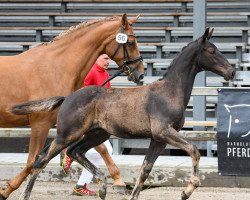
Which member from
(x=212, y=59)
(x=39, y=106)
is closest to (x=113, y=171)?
(x=39, y=106)

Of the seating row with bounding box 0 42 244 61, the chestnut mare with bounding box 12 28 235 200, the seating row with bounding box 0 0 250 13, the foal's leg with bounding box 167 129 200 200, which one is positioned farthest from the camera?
the seating row with bounding box 0 0 250 13

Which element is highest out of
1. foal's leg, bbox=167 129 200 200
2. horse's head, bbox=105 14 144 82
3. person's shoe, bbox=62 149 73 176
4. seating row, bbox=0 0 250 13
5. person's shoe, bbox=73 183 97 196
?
horse's head, bbox=105 14 144 82

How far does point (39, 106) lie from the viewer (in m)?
10.2

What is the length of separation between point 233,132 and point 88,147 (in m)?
2.23

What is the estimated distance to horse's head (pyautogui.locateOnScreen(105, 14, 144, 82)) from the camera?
35.6 feet

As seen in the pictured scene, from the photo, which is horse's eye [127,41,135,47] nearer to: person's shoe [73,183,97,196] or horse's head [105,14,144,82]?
horse's head [105,14,144,82]

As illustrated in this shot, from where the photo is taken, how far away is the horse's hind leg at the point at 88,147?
10297 mm

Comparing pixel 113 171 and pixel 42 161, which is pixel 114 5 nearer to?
pixel 113 171

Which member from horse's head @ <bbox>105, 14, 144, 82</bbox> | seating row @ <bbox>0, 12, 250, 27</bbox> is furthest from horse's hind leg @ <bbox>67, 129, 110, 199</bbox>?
seating row @ <bbox>0, 12, 250, 27</bbox>

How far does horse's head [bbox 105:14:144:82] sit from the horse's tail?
1.06 m

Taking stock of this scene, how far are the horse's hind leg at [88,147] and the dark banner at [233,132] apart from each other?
209 cm

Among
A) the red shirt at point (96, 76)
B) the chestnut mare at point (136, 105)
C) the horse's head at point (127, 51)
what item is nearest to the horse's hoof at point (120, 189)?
the chestnut mare at point (136, 105)

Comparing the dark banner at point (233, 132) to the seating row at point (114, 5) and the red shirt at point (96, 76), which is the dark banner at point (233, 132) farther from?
the seating row at point (114, 5)

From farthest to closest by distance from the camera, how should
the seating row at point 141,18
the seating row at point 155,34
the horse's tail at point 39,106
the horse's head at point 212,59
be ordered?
1. the seating row at point 141,18
2. the seating row at point 155,34
3. the horse's tail at point 39,106
4. the horse's head at point 212,59
